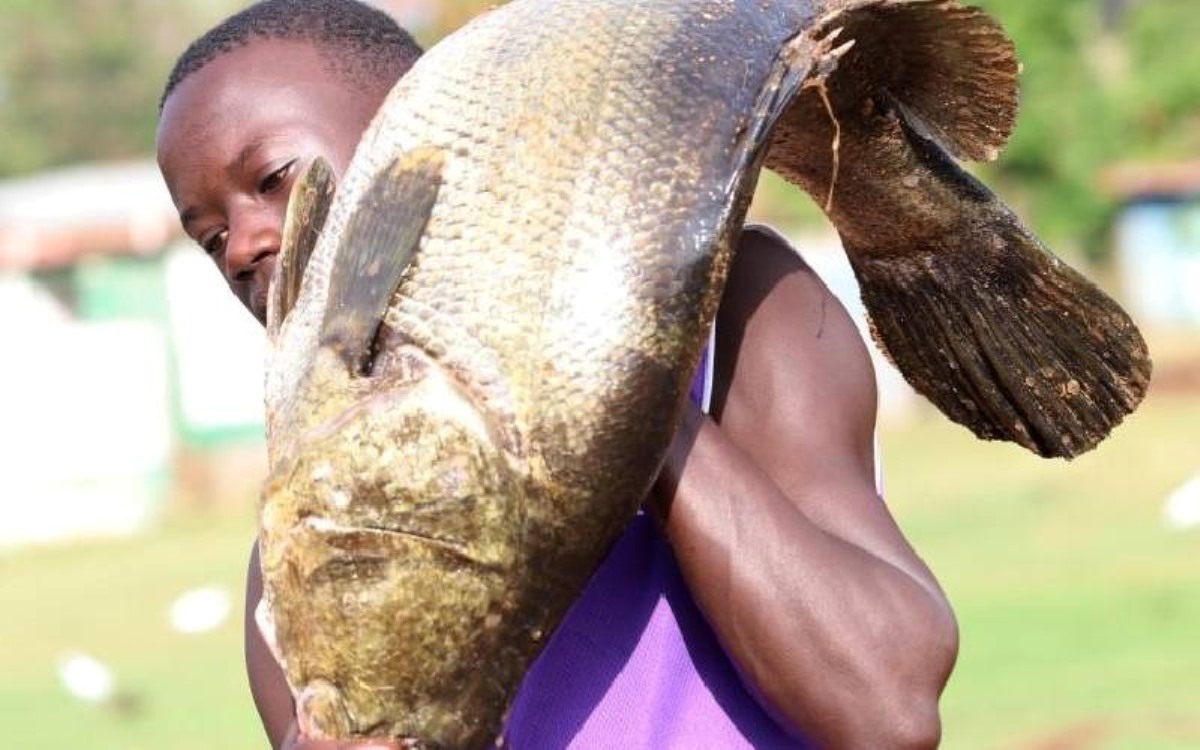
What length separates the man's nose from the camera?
94.2 inches

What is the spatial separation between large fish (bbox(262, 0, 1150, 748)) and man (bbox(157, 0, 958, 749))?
0.47 ft

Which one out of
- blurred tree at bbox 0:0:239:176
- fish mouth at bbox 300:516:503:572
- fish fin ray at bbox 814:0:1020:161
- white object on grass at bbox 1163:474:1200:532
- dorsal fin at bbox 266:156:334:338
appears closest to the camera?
fish mouth at bbox 300:516:503:572

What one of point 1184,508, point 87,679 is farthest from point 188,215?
point 1184,508

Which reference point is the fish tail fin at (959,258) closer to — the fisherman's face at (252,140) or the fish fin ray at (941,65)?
the fish fin ray at (941,65)

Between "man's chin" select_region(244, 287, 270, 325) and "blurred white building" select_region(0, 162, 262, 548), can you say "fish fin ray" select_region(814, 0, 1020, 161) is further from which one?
"blurred white building" select_region(0, 162, 262, 548)

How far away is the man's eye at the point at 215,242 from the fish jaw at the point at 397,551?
27.9 inches

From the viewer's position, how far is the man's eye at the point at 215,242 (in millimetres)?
2484

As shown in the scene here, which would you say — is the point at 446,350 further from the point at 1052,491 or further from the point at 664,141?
the point at 1052,491

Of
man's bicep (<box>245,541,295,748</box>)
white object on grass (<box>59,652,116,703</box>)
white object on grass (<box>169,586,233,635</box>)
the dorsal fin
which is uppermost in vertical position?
the dorsal fin

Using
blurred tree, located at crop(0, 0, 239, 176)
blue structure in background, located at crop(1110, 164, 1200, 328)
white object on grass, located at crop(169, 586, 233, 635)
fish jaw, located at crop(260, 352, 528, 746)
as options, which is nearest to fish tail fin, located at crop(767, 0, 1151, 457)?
fish jaw, located at crop(260, 352, 528, 746)

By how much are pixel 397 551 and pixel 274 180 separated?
0.72 metres

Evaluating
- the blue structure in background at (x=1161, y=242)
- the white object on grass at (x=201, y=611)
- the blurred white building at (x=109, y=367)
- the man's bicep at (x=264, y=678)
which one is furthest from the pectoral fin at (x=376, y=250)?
the blue structure in background at (x=1161, y=242)

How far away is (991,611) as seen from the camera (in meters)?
10.9

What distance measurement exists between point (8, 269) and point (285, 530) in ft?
72.5
